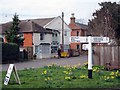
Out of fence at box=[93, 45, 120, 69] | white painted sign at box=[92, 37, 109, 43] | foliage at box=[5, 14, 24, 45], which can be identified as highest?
foliage at box=[5, 14, 24, 45]

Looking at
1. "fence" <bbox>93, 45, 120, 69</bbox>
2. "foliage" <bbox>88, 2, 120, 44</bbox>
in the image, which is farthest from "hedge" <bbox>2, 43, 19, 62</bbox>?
"fence" <bbox>93, 45, 120, 69</bbox>

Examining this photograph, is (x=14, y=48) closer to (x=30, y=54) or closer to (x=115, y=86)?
(x=30, y=54)

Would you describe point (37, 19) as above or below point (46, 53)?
above

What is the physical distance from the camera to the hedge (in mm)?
41344

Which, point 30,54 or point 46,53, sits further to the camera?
point 46,53

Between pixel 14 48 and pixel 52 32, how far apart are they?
2172 centimetres

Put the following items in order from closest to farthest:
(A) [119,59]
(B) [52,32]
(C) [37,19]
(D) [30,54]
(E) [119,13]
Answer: (A) [119,59] → (E) [119,13] → (D) [30,54] → (B) [52,32] → (C) [37,19]

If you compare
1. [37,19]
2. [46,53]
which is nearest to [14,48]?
[46,53]

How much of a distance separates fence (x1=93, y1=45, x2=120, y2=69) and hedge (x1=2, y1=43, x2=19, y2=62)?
19.5 metres

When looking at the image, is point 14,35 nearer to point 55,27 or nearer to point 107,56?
point 55,27

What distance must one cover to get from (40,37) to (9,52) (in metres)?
17.5

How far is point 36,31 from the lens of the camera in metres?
57.7

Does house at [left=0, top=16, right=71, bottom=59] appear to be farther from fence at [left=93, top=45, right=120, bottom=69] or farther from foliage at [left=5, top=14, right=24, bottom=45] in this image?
fence at [left=93, top=45, right=120, bottom=69]

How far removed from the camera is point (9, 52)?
141 ft
